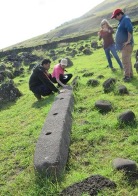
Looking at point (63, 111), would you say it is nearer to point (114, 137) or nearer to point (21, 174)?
point (114, 137)

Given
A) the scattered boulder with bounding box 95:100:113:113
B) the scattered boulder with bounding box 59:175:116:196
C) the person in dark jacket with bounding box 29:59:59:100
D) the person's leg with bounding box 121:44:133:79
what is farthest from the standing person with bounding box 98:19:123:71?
the scattered boulder with bounding box 59:175:116:196

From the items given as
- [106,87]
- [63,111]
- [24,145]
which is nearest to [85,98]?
[106,87]

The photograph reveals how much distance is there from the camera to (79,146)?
253 inches

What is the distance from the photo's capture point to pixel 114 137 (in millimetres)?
6570

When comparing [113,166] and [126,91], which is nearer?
[113,166]

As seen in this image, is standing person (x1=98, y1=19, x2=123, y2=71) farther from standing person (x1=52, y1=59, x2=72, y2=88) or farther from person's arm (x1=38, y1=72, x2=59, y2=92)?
person's arm (x1=38, y1=72, x2=59, y2=92)

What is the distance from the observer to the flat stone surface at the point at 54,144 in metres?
5.16

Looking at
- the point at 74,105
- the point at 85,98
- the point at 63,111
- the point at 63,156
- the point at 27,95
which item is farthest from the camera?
the point at 27,95

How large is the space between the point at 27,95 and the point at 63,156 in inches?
303

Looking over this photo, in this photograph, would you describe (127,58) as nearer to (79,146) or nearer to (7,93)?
(7,93)

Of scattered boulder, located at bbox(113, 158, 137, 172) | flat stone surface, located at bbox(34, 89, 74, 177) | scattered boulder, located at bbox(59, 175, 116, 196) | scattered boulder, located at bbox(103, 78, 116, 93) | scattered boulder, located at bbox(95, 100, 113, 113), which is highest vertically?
flat stone surface, located at bbox(34, 89, 74, 177)

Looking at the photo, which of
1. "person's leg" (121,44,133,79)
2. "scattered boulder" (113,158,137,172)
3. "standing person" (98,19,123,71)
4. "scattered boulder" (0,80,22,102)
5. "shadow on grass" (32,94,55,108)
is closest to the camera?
"scattered boulder" (113,158,137,172)

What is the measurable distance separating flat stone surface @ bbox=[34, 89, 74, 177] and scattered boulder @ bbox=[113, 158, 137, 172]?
0.95 metres

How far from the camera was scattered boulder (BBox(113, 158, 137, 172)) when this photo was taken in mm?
4945
